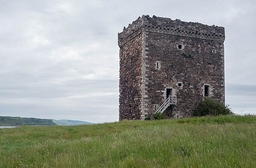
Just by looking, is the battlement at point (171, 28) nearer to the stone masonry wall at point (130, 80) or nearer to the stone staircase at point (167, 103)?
the stone masonry wall at point (130, 80)

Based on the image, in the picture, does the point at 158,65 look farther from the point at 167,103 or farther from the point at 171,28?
the point at 171,28

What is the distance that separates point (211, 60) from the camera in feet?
99.2

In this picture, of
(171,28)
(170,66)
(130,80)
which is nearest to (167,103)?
(170,66)

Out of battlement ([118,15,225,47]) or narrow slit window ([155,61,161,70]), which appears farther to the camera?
battlement ([118,15,225,47])

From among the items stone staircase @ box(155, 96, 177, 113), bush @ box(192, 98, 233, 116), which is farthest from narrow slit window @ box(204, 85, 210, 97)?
stone staircase @ box(155, 96, 177, 113)

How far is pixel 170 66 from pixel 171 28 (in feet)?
12.3

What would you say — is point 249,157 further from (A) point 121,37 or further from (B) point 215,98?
(A) point 121,37

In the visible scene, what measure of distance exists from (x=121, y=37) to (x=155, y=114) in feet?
35.3

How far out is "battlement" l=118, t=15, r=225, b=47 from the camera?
27.9 metres

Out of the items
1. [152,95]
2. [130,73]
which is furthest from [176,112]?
[130,73]

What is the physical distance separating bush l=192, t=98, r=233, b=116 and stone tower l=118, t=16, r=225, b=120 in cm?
59

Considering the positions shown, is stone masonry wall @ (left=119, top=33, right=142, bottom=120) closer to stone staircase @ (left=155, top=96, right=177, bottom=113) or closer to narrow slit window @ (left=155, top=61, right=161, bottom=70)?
narrow slit window @ (left=155, top=61, right=161, bottom=70)

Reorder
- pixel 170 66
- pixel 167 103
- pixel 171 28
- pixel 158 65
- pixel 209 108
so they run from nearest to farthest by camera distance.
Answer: pixel 167 103, pixel 158 65, pixel 209 108, pixel 170 66, pixel 171 28

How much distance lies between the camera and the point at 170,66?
93.0 feet
